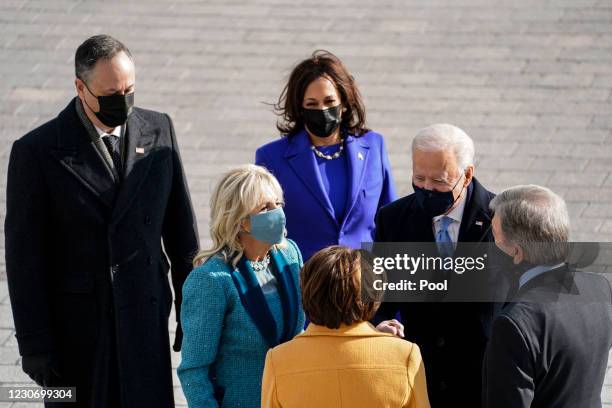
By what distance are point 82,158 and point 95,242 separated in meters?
0.34

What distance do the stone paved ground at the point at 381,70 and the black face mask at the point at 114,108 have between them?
3384 millimetres

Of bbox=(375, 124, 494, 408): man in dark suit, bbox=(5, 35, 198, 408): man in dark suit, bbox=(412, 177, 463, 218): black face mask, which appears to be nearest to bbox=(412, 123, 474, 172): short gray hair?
bbox=(375, 124, 494, 408): man in dark suit

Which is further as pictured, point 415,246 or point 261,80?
point 261,80

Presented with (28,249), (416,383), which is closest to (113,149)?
(28,249)

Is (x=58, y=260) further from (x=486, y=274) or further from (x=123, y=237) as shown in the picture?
(x=486, y=274)

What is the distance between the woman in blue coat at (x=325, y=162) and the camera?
14.6ft

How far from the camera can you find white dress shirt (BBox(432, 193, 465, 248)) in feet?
12.6

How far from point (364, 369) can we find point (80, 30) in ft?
24.0

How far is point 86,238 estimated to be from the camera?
154 inches

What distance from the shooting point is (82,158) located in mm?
3918

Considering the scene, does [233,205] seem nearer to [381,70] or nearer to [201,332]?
[201,332]

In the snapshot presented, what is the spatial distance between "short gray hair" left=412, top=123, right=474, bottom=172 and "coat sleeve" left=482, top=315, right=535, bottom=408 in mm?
941

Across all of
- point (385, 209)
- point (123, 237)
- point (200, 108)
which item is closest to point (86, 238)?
point (123, 237)

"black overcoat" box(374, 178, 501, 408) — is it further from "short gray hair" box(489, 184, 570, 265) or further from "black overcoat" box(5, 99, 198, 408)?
"black overcoat" box(5, 99, 198, 408)
